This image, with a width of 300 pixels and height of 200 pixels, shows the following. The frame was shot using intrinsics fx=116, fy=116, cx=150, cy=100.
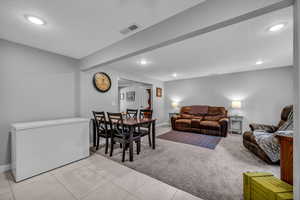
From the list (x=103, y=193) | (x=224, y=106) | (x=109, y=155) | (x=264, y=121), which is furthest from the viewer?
(x=224, y=106)

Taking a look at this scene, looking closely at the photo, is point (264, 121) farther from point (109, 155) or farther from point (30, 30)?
point (30, 30)

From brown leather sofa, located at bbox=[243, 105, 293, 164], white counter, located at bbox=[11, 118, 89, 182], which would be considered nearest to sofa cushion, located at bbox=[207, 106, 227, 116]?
brown leather sofa, located at bbox=[243, 105, 293, 164]

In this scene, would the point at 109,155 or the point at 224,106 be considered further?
the point at 224,106

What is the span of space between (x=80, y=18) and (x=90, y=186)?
7.67 ft

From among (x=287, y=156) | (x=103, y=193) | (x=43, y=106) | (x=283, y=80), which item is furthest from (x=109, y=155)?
(x=283, y=80)

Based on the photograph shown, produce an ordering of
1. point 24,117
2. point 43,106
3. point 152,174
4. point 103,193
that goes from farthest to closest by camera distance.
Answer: point 43,106 → point 24,117 → point 152,174 → point 103,193

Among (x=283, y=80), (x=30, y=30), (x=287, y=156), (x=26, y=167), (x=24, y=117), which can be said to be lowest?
(x=26, y=167)

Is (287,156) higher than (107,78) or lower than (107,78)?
lower

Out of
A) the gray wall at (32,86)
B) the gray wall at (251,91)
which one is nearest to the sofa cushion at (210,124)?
the gray wall at (251,91)

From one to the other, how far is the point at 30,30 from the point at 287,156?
3760 millimetres

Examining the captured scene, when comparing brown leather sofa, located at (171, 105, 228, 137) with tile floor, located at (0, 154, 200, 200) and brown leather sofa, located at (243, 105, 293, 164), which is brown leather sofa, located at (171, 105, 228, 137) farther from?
tile floor, located at (0, 154, 200, 200)

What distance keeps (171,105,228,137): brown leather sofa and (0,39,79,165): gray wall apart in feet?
12.5

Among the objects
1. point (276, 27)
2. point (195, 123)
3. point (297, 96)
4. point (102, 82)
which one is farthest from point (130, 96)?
point (297, 96)

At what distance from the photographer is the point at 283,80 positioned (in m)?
3.93
